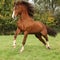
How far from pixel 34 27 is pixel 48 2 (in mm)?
38036

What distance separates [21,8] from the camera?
1077 centimetres

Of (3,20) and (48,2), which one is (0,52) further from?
(48,2)

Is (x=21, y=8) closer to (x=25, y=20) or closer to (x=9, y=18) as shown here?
(x=25, y=20)

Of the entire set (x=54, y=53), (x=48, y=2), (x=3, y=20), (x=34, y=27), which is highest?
(x=34, y=27)

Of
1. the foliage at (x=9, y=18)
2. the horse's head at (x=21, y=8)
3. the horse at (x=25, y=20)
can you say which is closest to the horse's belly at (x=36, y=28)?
the horse at (x=25, y=20)

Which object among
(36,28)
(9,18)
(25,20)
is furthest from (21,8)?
(9,18)

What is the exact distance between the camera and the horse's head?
10.6m

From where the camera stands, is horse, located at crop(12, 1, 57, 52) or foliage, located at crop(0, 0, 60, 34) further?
foliage, located at crop(0, 0, 60, 34)

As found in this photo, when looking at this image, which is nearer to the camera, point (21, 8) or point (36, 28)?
point (21, 8)

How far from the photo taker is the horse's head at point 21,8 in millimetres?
10594

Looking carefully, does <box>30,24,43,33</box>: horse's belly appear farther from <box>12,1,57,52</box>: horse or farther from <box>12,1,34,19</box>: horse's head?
<box>12,1,34,19</box>: horse's head

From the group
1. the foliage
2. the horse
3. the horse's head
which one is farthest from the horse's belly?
the foliage

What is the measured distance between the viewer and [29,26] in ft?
35.2

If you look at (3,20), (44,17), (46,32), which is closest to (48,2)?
(44,17)
